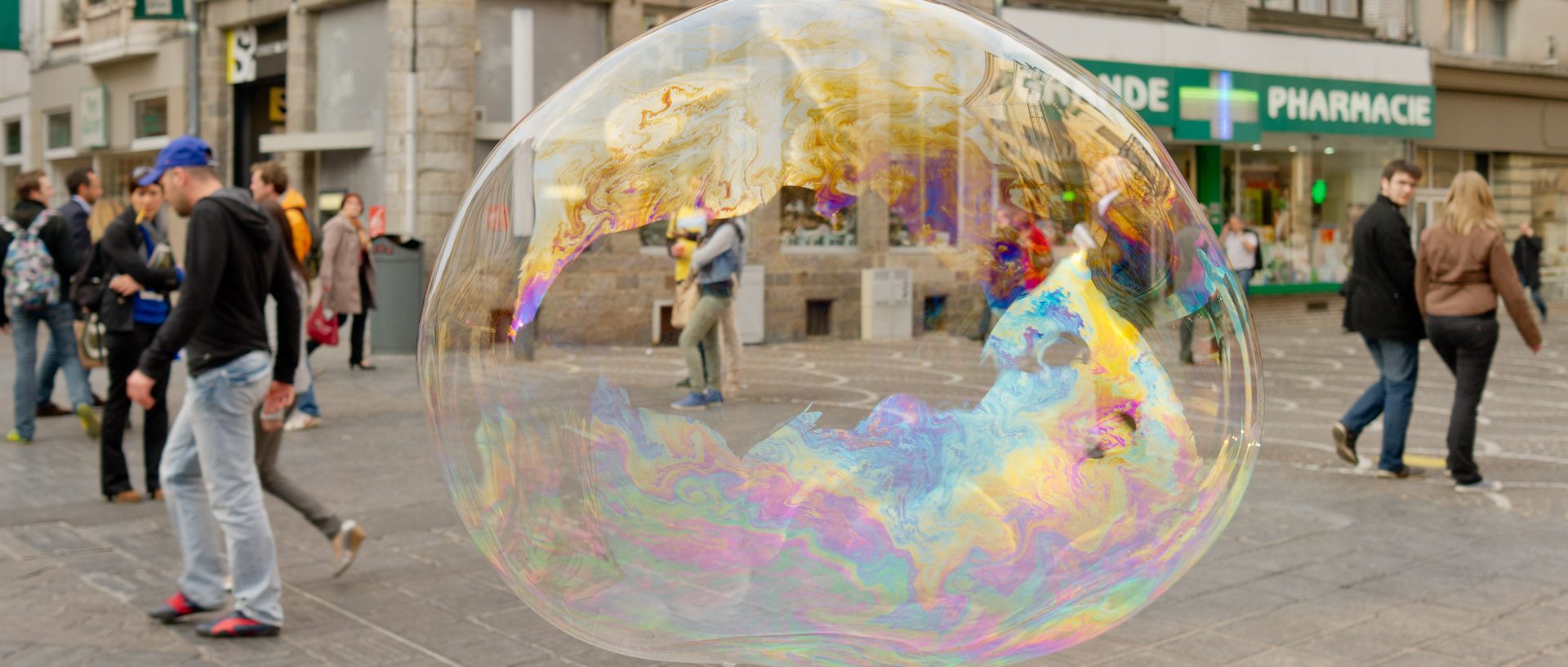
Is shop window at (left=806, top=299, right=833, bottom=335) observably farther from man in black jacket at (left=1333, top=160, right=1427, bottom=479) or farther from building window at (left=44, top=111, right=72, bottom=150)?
building window at (left=44, top=111, right=72, bottom=150)

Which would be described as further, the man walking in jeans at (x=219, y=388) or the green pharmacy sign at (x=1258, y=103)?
the green pharmacy sign at (x=1258, y=103)

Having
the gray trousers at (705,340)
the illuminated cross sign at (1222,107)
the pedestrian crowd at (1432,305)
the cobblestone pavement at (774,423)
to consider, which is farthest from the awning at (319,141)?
the gray trousers at (705,340)

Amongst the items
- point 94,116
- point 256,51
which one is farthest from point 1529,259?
point 94,116

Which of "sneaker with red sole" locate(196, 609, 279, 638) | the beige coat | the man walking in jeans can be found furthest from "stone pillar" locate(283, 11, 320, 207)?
"sneaker with red sole" locate(196, 609, 279, 638)

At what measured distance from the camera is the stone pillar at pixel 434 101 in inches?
610

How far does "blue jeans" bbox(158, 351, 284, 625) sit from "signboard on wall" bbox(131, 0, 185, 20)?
1375 cm

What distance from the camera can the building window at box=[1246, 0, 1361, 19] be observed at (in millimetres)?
20938

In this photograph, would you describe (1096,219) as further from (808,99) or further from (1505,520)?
(1505,520)

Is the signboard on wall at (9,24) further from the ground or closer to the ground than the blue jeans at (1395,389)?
further from the ground

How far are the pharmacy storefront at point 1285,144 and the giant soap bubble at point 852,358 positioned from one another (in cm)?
1682

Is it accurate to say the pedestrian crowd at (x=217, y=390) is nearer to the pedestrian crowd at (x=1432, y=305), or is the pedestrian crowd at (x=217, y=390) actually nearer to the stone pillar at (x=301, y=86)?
the pedestrian crowd at (x=1432, y=305)

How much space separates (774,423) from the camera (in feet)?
8.78

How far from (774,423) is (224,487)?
101 inches

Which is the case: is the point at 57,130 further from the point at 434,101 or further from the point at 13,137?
the point at 434,101
